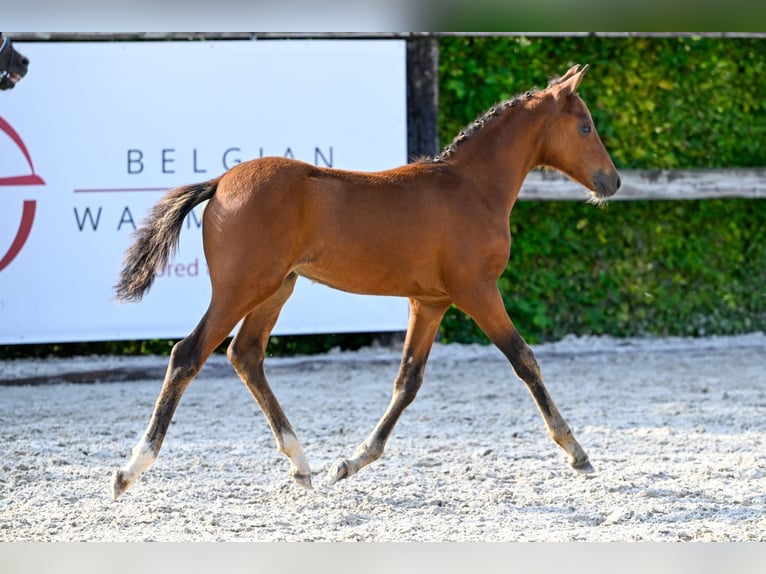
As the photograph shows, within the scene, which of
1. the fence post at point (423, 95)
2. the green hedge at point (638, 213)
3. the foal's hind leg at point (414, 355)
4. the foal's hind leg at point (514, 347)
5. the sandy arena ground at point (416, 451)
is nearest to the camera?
the sandy arena ground at point (416, 451)

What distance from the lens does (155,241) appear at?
3.86 meters

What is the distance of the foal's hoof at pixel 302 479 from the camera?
4.11m

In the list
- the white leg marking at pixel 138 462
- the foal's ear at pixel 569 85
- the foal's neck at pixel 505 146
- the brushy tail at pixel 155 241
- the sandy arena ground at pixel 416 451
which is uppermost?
Result: the foal's ear at pixel 569 85

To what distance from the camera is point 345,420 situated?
19.1 ft

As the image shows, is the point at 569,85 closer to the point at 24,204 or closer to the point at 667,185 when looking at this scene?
the point at 667,185

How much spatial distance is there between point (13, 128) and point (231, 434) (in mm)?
3281

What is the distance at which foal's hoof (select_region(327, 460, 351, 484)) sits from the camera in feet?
13.6

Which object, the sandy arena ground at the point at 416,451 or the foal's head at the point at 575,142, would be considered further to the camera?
the foal's head at the point at 575,142

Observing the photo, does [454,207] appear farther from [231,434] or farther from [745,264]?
[745,264]

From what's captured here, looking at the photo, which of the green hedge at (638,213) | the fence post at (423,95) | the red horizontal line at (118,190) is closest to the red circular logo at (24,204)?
the red horizontal line at (118,190)

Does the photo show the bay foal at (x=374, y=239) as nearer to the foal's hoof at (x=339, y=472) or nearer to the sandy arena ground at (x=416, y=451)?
the foal's hoof at (x=339, y=472)

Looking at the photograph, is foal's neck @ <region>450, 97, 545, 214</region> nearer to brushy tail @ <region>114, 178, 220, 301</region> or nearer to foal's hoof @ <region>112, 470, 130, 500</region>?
brushy tail @ <region>114, 178, 220, 301</region>

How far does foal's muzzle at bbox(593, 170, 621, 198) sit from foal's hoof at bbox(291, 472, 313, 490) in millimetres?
1806

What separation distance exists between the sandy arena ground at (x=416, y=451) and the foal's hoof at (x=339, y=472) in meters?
0.06
